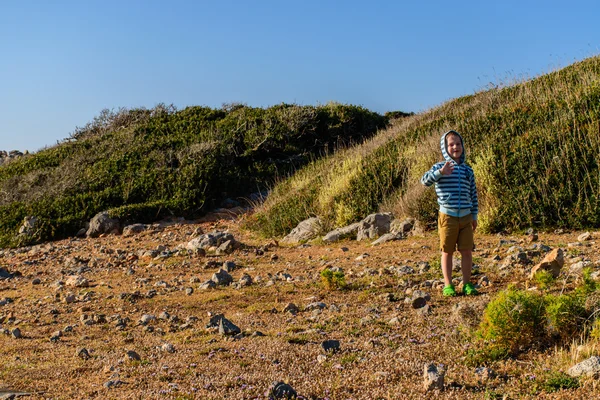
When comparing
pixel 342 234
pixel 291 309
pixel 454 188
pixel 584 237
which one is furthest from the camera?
pixel 342 234

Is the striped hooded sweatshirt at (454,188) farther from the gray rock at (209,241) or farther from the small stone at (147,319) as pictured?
the gray rock at (209,241)

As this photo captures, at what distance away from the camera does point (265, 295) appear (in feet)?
21.8

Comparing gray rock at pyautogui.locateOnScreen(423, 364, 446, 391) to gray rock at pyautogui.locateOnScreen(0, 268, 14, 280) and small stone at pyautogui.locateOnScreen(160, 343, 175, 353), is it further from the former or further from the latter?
gray rock at pyautogui.locateOnScreen(0, 268, 14, 280)

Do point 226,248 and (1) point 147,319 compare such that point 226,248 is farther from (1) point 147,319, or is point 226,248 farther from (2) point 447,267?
(2) point 447,267

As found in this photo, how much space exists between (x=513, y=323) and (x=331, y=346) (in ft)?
4.22

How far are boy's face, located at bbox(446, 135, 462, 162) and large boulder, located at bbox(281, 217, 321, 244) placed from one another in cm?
561

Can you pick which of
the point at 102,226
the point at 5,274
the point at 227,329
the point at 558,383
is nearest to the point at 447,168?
the point at 227,329

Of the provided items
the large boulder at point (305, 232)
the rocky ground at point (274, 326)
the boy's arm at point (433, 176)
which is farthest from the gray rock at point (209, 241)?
the boy's arm at point (433, 176)

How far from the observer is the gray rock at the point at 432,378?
3334 millimetres

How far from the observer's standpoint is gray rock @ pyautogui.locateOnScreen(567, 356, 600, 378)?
3.23 m

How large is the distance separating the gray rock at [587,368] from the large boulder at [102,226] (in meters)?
13.0

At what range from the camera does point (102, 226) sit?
14727 mm

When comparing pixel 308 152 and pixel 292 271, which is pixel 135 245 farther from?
pixel 308 152

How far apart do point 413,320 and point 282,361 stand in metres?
1.39
